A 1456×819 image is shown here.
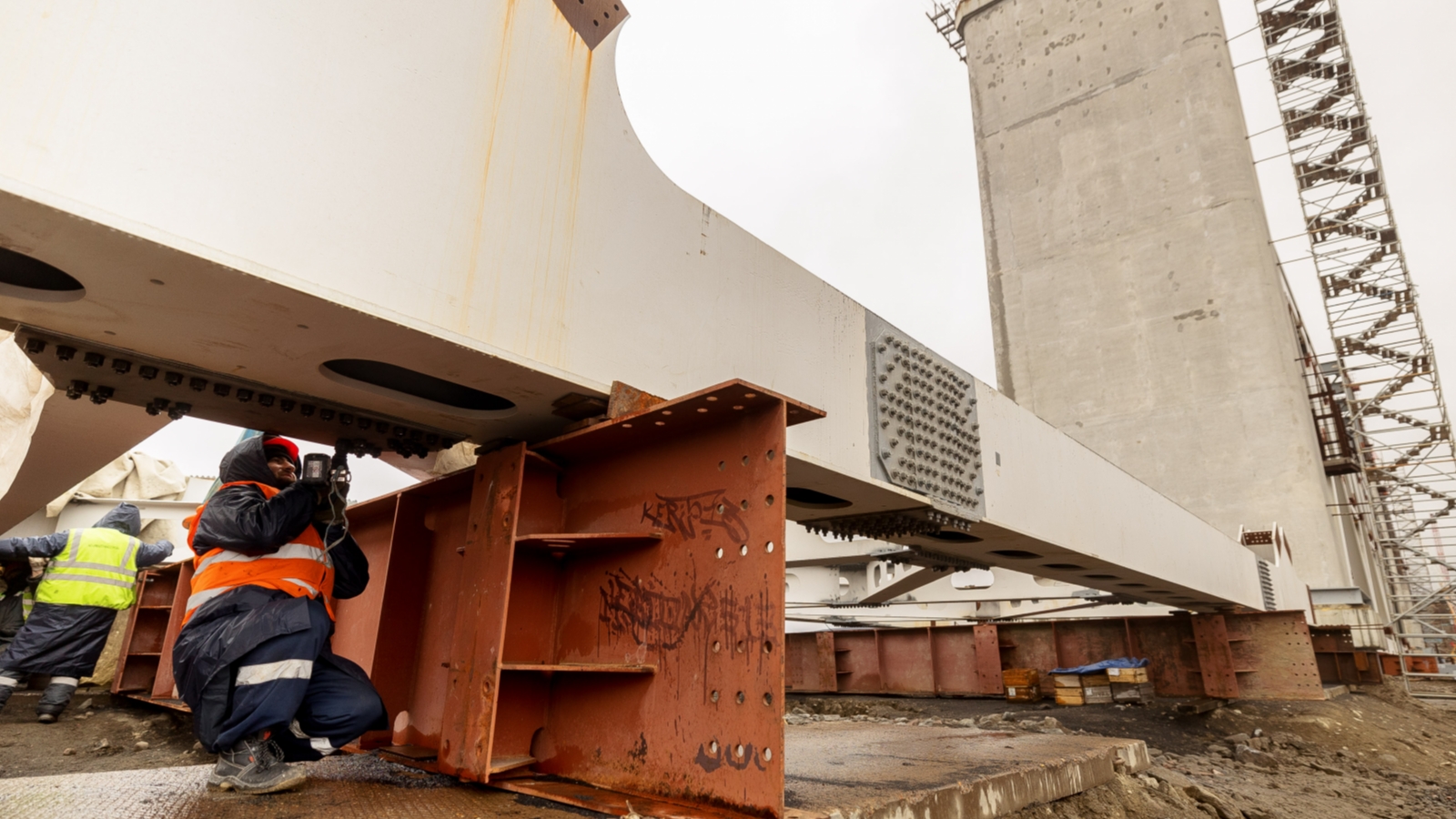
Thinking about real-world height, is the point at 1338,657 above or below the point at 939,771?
above

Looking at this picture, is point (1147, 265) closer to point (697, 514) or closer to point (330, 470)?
point (697, 514)

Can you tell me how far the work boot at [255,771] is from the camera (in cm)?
273

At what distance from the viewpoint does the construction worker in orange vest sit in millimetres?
2787

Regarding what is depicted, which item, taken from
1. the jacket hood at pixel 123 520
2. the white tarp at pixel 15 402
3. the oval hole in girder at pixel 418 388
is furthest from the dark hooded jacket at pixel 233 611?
the jacket hood at pixel 123 520

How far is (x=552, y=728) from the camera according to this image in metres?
3.01

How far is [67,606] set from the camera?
6.24 meters

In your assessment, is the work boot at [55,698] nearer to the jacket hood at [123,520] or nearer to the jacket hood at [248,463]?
the jacket hood at [123,520]

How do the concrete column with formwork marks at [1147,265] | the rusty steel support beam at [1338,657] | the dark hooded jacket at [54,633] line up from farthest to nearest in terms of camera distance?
the concrete column with formwork marks at [1147,265], the rusty steel support beam at [1338,657], the dark hooded jacket at [54,633]

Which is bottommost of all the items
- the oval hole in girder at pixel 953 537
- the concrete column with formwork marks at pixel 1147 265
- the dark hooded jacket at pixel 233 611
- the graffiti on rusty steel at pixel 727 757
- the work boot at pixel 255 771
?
the work boot at pixel 255 771

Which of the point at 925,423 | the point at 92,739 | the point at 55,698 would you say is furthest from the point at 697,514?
the point at 55,698

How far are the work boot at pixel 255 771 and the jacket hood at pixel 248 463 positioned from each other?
3.31ft

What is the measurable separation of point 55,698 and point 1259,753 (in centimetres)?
1128

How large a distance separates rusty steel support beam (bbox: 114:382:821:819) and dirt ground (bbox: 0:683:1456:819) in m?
1.93

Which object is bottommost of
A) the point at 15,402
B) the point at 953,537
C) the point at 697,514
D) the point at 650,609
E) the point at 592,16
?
the point at 650,609
